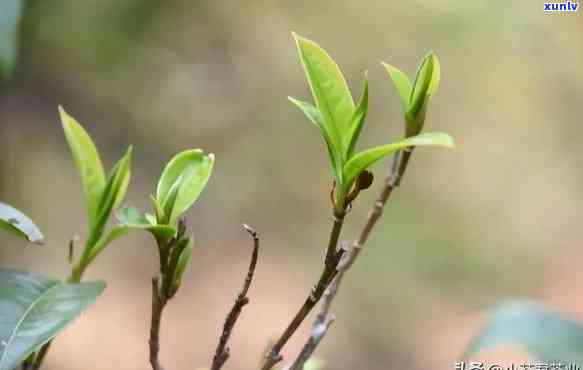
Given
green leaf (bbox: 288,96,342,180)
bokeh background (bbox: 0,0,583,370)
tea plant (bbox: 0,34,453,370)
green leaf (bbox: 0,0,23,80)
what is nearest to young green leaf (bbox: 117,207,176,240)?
tea plant (bbox: 0,34,453,370)

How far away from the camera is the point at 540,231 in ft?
5.16

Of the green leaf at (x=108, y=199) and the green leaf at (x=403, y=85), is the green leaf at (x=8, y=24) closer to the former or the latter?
the green leaf at (x=108, y=199)

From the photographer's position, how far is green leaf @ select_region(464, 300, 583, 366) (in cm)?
36

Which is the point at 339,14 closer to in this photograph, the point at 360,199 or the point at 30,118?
the point at 360,199

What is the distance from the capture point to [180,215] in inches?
17.1

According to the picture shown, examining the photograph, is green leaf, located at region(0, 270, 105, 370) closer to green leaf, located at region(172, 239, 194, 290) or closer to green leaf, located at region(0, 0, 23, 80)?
green leaf, located at region(172, 239, 194, 290)

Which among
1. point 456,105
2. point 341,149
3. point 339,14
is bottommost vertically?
point 341,149

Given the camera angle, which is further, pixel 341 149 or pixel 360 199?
pixel 360 199

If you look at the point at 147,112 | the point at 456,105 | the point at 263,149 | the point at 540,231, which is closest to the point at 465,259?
the point at 540,231

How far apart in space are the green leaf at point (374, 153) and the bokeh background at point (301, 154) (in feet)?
3.44

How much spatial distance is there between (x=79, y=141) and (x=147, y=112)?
1231 mm

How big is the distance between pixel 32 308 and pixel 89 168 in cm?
11

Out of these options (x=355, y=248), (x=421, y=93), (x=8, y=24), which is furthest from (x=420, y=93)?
(x=8, y=24)

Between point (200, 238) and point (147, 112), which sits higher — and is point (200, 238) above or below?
below
